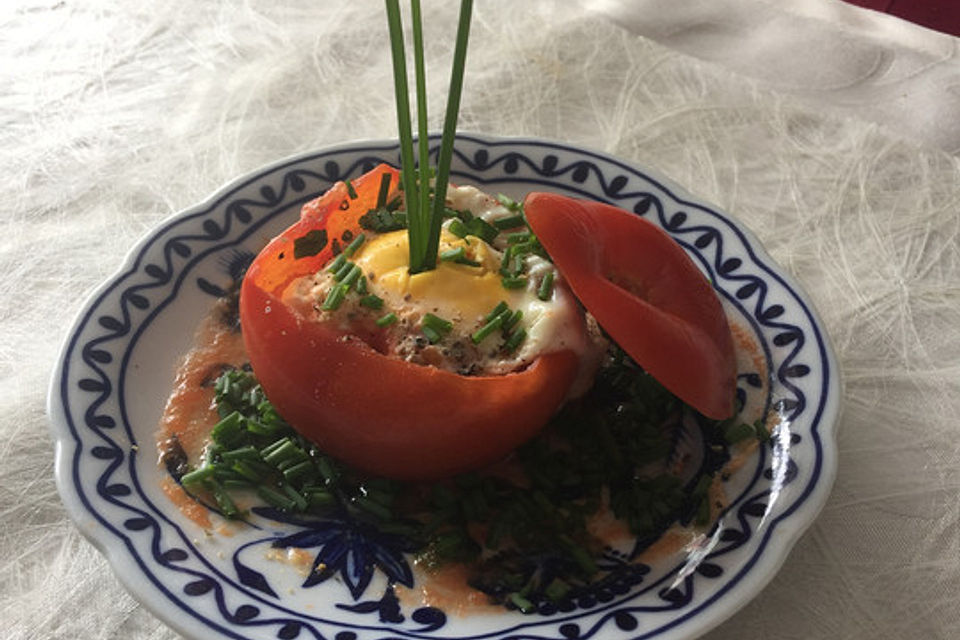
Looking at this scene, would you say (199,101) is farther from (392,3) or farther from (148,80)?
(392,3)

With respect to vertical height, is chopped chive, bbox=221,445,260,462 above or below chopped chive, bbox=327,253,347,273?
below

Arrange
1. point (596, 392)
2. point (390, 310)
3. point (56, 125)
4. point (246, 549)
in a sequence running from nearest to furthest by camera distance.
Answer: point (246, 549) < point (390, 310) < point (596, 392) < point (56, 125)

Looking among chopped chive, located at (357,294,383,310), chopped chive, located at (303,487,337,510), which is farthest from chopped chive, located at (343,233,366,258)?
chopped chive, located at (303,487,337,510)

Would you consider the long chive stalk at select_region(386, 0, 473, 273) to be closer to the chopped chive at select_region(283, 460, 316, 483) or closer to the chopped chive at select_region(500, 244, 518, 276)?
the chopped chive at select_region(500, 244, 518, 276)

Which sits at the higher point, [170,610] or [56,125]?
[56,125]

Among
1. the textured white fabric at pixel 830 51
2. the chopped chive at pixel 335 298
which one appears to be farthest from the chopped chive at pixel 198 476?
the textured white fabric at pixel 830 51

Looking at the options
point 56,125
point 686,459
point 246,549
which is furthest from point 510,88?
point 246,549
